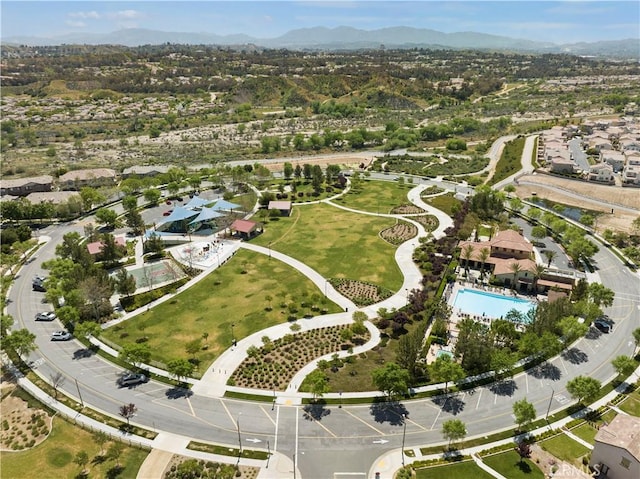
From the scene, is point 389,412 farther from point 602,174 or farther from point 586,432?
point 602,174

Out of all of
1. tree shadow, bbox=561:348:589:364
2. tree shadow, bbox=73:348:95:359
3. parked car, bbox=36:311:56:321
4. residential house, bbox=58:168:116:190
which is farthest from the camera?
residential house, bbox=58:168:116:190

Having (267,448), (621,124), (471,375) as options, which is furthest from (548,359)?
(621,124)

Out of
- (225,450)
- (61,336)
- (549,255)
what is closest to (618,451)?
(225,450)

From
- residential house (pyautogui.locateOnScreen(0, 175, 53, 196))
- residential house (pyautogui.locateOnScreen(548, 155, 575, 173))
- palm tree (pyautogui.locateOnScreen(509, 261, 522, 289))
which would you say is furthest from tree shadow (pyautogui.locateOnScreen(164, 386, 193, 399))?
residential house (pyautogui.locateOnScreen(548, 155, 575, 173))

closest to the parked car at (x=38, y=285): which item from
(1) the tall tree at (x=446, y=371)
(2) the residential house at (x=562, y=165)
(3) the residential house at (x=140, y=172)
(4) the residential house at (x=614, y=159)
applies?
(3) the residential house at (x=140, y=172)

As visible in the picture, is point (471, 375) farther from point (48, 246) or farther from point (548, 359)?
point (48, 246)

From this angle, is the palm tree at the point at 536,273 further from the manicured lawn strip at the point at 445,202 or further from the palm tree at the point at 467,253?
the manicured lawn strip at the point at 445,202

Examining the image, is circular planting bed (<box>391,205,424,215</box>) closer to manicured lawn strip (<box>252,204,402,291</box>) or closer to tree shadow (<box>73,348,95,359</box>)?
manicured lawn strip (<box>252,204,402,291</box>)
